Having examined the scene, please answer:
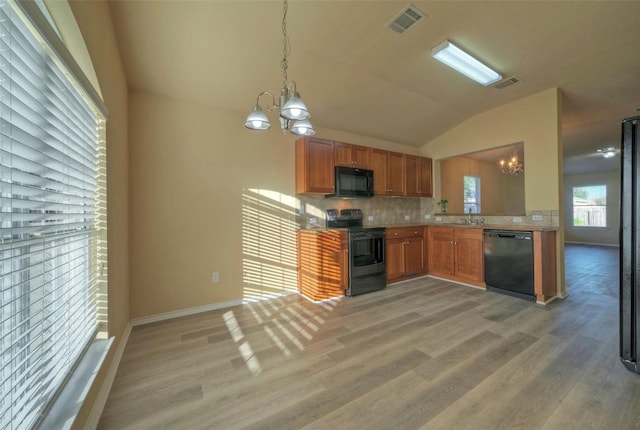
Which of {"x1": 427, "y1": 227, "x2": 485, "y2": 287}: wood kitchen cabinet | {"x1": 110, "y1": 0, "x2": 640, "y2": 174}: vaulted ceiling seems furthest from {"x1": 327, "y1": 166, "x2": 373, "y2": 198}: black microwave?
{"x1": 427, "y1": 227, "x2": 485, "y2": 287}: wood kitchen cabinet

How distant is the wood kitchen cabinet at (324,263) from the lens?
3.34m

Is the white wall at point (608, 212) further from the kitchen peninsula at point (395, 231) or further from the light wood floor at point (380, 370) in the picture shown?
the light wood floor at point (380, 370)

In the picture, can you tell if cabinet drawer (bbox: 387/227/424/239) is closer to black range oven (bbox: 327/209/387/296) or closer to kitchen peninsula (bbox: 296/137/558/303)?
kitchen peninsula (bbox: 296/137/558/303)

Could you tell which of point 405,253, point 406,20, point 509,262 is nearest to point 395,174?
point 405,253

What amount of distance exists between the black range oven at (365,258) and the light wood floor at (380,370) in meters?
0.56

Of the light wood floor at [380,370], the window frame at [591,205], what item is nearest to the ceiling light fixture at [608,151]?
the window frame at [591,205]

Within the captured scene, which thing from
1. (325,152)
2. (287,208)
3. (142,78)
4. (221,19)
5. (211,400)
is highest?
(221,19)

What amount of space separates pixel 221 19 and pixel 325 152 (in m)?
1.96

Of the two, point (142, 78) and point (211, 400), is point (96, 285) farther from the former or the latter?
point (142, 78)

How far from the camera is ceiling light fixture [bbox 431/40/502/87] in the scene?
2.59 m

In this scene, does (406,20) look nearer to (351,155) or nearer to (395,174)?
(351,155)

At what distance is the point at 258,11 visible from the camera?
204cm

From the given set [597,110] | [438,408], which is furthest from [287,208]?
[597,110]

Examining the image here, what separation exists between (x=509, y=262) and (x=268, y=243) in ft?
10.8
